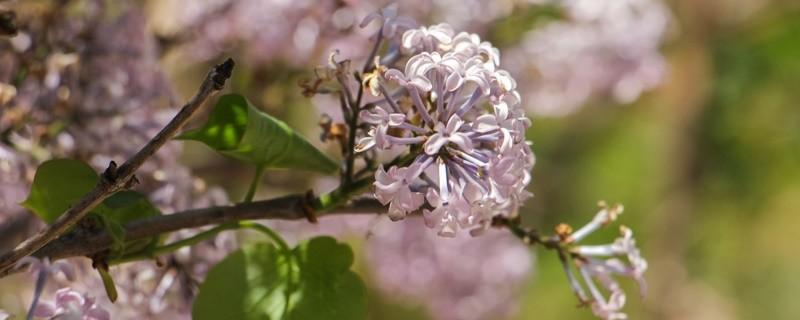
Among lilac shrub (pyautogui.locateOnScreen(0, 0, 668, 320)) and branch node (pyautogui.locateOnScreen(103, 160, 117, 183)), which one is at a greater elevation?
branch node (pyautogui.locateOnScreen(103, 160, 117, 183))

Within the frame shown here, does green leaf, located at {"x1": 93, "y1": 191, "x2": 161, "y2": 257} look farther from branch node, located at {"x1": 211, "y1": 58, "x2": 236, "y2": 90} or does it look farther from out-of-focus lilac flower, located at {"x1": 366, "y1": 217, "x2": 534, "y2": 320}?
out-of-focus lilac flower, located at {"x1": 366, "y1": 217, "x2": 534, "y2": 320}

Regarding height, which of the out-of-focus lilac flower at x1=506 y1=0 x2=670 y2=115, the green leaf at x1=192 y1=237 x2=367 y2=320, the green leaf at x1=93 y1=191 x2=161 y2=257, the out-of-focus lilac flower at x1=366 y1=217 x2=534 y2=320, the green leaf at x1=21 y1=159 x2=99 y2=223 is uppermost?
the green leaf at x1=21 y1=159 x2=99 y2=223

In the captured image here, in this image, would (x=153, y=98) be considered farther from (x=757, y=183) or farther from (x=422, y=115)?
(x=757, y=183)

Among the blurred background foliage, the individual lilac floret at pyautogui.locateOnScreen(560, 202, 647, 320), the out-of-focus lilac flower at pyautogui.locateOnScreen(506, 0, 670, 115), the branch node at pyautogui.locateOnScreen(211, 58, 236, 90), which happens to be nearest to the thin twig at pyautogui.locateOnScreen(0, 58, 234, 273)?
the branch node at pyautogui.locateOnScreen(211, 58, 236, 90)

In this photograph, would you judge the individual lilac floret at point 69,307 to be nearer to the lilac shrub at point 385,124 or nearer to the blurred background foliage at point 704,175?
the lilac shrub at point 385,124

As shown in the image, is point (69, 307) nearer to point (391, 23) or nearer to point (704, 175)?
point (391, 23)

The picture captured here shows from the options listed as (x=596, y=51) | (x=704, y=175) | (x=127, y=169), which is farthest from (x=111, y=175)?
(x=704, y=175)

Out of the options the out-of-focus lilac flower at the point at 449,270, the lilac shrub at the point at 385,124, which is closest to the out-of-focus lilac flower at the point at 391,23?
the lilac shrub at the point at 385,124
